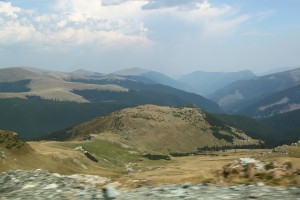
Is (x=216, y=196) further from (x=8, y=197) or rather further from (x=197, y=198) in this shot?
(x=8, y=197)

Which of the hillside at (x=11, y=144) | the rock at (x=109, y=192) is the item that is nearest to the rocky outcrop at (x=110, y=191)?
the rock at (x=109, y=192)

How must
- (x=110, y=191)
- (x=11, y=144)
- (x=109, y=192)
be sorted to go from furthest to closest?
(x=11, y=144), (x=110, y=191), (x=109, y=192)

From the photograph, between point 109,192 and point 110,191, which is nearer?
point 109,192

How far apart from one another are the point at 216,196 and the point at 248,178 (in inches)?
129

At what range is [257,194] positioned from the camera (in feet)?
52.2

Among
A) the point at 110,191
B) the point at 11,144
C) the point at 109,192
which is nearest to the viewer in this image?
the point at 109,192

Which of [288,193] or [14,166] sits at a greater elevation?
[288,193]

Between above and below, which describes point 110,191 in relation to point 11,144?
above

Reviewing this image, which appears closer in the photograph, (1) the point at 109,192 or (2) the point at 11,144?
(1) the point at 109,192

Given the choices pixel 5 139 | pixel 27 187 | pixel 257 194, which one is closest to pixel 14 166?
pixel 5 139

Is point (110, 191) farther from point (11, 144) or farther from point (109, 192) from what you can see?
point (11, 144)

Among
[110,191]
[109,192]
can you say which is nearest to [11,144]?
[110,191]

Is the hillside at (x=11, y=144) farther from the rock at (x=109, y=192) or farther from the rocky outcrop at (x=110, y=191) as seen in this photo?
the rock at (x=109, y=192)

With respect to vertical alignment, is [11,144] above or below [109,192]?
below
